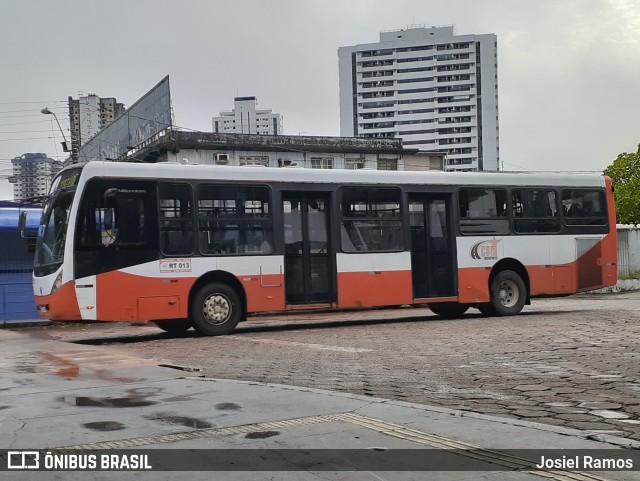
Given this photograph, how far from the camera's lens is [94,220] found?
14195 mm

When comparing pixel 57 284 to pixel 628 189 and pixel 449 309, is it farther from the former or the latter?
pixel 628 189

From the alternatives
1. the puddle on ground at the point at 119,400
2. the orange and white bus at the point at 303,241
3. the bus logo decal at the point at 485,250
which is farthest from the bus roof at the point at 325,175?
the puddle on ground at the point at 119,400

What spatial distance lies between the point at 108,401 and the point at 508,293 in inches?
517

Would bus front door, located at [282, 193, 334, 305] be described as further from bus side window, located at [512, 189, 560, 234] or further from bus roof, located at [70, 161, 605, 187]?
bus side window, located at [512, 189, 560, 234]

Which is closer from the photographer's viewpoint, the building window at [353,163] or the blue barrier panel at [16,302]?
the blue barrier panel at [16,302]

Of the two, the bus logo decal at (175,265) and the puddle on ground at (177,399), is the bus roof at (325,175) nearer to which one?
the bus logo decal at (175,265)

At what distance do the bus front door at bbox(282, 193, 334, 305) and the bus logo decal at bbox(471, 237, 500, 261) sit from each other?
3.80 metres

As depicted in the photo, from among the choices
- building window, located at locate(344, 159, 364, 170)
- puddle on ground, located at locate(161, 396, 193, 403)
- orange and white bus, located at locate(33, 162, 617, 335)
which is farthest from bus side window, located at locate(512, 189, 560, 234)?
building window, located at locate(344, 159, 364, 170)

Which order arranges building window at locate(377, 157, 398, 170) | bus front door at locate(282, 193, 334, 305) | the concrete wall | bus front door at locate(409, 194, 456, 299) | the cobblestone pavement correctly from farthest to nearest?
1. building window at locate(377, 157, 398, 170)
2. the concrete wall
3. bus front door at locate(409, 194, 456, 299)
4. bus front door at locate(282, 193, 334, 305)
5. the cobblestone pavement

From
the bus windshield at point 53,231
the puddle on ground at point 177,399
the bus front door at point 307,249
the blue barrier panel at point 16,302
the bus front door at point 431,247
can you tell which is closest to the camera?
the puddle on ground at point 177,399

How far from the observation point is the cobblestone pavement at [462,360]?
22.5 ft

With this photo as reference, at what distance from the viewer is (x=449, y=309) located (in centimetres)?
1969

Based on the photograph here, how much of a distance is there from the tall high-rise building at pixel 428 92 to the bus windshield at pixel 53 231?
6208 inches

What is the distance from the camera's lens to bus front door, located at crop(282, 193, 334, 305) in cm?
1617
